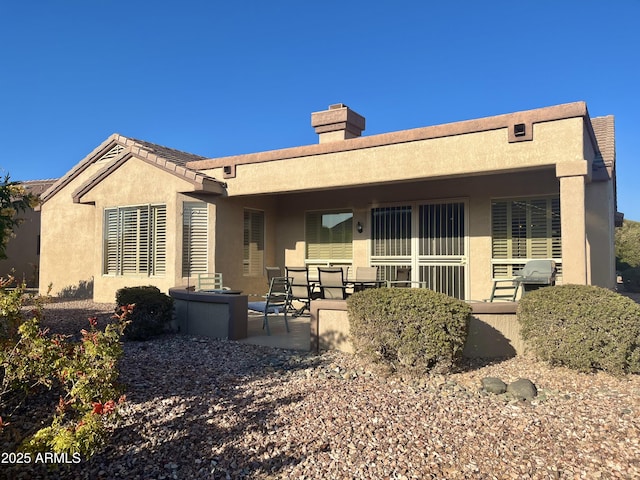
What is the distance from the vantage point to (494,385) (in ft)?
17.3

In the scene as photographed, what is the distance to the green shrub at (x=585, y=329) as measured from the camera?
5.53 m

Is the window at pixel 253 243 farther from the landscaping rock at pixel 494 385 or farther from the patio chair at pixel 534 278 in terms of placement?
the landscaping rock at pixel 494 385

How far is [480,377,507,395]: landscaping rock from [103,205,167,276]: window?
8713mm

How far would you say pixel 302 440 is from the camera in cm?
399

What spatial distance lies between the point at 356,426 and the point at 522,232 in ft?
24.7

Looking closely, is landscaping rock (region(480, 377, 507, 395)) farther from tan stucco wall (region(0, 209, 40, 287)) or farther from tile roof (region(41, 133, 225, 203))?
tan stucco wall (region(0, 209, 40, 287))

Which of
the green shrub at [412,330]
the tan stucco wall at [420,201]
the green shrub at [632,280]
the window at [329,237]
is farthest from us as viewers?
the green shrub at [632,280]

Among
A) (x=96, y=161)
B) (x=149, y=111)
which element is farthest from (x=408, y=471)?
(x=149, y=111)

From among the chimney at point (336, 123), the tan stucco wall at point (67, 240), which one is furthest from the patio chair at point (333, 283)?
the tan stucco wall at point (67, 240)

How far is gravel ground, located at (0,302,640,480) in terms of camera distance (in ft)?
11.7

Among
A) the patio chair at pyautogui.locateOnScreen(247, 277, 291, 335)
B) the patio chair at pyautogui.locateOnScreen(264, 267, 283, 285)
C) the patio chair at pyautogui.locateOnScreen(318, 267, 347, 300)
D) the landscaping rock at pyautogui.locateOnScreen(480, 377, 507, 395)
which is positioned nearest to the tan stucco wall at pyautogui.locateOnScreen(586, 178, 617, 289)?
the patio chair at pyautogui.locateOnScreen(318, 267, 347, 300)

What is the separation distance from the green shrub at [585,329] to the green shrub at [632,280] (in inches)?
756

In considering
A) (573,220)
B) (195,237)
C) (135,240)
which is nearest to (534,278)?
(573,220)

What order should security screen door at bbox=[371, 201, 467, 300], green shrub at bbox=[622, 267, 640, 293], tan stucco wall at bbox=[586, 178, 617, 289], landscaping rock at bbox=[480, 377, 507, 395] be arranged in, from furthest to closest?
green shrub at bbox=[622, 267, 640, 293], security screen door at bbox=[371, 201, 467, 300], tan stucco wall at bbox=[586, 178, 617, 289], landscaping rock at bbox=[480, 377, 507, 395]
